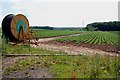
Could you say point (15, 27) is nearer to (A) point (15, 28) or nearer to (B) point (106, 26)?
(A) point (15, 28)

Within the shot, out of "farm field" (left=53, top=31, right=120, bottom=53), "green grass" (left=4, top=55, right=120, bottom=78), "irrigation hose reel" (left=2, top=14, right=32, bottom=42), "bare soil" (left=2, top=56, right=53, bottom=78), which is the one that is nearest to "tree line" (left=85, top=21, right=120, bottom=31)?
"farm field" (left=53, top=31, right=120, bottom=53)

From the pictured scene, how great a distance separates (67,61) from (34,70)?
2.20 m

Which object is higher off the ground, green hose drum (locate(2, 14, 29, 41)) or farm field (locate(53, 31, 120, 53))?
green hose drum (locate(2, 14, 29, 41))

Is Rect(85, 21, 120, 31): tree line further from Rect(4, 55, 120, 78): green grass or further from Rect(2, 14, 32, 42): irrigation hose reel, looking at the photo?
Rect(4, 55, 120, 78): green grass

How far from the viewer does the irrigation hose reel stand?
21.6 meters

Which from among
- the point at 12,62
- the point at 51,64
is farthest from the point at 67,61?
the point at 12,62

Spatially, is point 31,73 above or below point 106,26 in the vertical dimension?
above

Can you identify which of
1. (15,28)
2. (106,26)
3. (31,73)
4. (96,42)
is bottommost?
(96,42)

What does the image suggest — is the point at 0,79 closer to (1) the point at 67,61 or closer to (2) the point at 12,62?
(2) the point at 12,62

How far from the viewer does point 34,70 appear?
9.73m

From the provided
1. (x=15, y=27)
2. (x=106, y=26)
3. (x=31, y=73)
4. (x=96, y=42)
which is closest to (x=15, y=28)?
(x=15, y=27)

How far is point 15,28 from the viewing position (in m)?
21.7

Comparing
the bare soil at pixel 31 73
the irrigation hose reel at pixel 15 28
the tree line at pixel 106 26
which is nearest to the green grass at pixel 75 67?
the bare soil at pixel 31 73

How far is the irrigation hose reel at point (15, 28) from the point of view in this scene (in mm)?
21562
